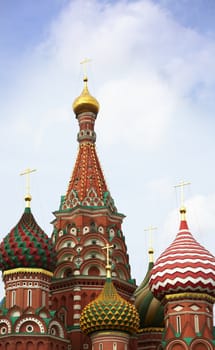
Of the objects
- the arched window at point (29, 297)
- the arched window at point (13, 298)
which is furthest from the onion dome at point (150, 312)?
the arched window at point (13, 298)

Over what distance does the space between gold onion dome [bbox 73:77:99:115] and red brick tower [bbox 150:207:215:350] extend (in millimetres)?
10175

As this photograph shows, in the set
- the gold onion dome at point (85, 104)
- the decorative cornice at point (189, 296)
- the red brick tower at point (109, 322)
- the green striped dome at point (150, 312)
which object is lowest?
the red brick tower at point (109, 322)

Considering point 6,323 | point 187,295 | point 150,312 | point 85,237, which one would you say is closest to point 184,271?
point 187,295

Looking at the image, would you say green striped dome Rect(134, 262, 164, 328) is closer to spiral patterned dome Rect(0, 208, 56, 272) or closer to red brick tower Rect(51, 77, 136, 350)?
red brick tower Rect(51, 77, 136, 350)

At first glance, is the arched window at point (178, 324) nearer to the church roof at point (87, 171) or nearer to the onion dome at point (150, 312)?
the onion dome at point (150, 312)

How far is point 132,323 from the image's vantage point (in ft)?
114

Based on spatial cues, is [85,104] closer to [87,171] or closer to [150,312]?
[87,171]

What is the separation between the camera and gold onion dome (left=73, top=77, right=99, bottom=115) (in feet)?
141

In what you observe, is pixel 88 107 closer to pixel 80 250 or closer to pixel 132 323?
pixel 80 250

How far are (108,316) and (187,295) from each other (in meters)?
3.34

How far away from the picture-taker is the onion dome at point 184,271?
34.8 m

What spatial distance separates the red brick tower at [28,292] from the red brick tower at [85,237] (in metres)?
1.90

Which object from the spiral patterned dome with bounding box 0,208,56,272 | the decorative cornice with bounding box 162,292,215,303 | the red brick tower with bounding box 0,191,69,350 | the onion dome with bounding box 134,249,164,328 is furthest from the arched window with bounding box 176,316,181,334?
the onion dome with bounding box 134,249,164,328

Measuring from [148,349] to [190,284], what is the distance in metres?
8.77
